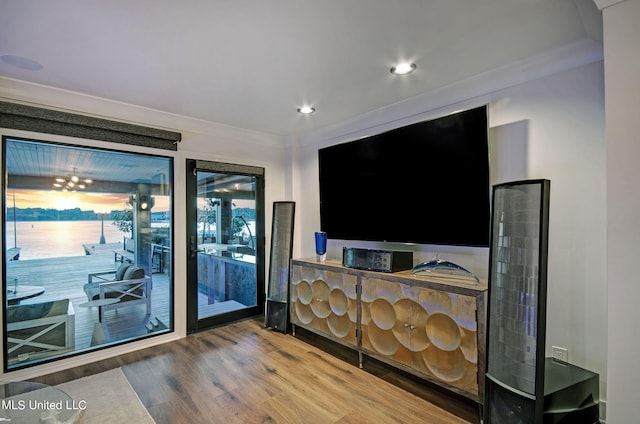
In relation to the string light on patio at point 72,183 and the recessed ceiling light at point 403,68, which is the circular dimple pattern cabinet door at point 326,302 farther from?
the string light on patio at point 72,183

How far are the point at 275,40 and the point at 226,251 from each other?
2.67 metres

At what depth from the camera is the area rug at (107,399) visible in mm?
2048

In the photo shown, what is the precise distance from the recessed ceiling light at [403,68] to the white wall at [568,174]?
0.67m

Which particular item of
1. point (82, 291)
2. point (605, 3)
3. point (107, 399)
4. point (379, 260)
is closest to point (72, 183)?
point (82, 291)

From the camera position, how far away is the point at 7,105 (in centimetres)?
241

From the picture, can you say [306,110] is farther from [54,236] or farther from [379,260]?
[54,236]

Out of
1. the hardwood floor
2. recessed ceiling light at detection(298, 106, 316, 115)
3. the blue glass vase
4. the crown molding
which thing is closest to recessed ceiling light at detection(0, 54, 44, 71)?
recessed ceiling light at detection(298, 106, 316, 115)

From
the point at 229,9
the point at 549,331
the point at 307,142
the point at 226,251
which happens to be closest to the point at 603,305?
the point at 549,331

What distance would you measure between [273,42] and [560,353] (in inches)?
107

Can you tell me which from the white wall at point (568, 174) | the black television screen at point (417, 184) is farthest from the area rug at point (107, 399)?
the white wall at point (568, 174)

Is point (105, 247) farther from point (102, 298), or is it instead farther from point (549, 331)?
point (549, 331)

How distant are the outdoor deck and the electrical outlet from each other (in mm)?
3432

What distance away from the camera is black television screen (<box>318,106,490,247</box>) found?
7.36ft

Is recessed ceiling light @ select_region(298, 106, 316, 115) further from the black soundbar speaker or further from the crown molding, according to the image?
the crown molding
